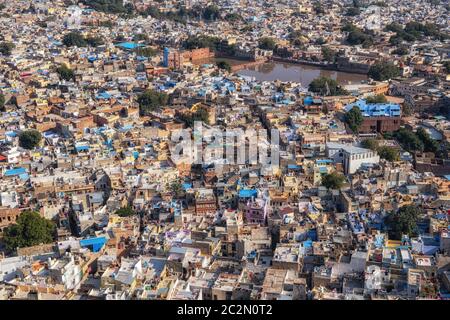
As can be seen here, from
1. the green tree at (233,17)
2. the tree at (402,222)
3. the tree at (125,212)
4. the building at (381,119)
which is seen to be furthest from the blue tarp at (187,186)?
the green tree at (233,17)

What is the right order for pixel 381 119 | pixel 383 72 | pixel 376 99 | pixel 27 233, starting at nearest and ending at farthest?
pixel 27 233 → pixel 381 119 → pixel 376 99 → pixel 383 72

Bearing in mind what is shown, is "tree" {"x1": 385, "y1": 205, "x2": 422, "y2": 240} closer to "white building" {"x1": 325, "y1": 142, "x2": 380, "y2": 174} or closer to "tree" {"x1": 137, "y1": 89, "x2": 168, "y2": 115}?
"white building" {"x1": 325, "y1": 142, "x2": 380, "y2": 174}

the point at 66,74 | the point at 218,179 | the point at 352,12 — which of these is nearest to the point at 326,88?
the point at 218,179

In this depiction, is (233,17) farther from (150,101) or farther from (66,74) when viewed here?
(150,101)

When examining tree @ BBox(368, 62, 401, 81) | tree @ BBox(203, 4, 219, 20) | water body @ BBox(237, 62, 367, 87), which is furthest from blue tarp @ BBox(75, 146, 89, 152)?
tree @ BBox(203, 4, 219, 20)

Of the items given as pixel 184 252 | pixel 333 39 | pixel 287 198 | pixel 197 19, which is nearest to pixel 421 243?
pixel 287 198

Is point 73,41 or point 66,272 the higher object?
point 73,41
